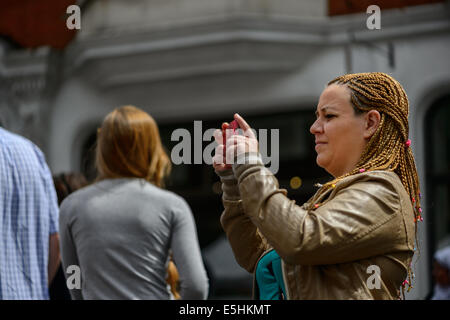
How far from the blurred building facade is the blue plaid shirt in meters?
3.65

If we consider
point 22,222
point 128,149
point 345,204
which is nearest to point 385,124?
point 345,204

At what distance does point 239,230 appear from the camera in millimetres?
1557

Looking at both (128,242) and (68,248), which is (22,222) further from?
(128,242)

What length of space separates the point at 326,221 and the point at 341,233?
0.12ft

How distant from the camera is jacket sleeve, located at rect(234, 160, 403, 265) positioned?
1.21 meters

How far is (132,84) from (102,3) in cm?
96

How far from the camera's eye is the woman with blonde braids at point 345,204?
1222 millimetres

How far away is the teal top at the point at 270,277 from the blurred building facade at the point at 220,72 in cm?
434

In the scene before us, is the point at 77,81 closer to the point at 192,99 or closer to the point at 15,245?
the point at 192,99

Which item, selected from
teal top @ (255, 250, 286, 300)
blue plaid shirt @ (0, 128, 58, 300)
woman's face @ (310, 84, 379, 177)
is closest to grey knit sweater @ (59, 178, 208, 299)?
blue plaid shirt @ (0, 128, 58, 300)

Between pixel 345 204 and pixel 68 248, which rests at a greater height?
pixel 345 204

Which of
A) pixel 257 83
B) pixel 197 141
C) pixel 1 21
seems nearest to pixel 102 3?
pixel 1 21

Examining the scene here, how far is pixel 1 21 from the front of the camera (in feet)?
23.5

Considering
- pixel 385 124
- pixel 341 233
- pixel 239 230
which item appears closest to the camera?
pixel 341 233
